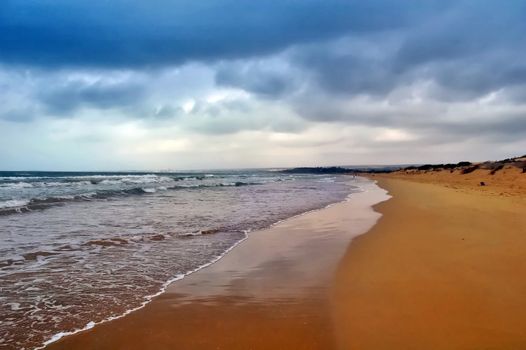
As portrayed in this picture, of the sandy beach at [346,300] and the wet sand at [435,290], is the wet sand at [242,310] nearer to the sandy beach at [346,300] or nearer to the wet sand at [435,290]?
the sandy beach at [346,300]

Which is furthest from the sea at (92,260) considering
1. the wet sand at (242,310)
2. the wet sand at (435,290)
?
the wet sand at (435,290)

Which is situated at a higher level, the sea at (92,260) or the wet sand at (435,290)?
the wet sand at (435,290)

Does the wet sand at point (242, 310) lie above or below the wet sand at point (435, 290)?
below

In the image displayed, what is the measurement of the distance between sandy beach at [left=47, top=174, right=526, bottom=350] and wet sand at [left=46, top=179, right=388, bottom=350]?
1 cm

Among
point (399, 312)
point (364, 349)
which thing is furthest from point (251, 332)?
point (399, 312)

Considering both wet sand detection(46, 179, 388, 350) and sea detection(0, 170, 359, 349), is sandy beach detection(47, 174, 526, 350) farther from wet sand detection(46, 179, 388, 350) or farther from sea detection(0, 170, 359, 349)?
sea detection(0, 170, 359, 349)

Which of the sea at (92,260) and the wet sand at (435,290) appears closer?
the wet sand at (435,290)

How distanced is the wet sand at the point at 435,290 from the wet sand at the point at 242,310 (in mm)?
334

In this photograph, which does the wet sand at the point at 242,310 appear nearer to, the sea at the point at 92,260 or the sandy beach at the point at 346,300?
the sandy beach at the point at 346,300

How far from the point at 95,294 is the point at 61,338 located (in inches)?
56.8

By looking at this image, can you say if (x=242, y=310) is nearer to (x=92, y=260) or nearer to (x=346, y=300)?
(x=346, y=300)

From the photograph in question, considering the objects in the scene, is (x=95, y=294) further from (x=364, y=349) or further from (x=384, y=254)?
(x=384, y=254)

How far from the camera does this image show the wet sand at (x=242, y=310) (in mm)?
3832

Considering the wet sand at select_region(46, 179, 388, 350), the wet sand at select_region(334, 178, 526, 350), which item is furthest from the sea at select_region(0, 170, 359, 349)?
the wet sand at select_region(334, 178, 526, 350)
